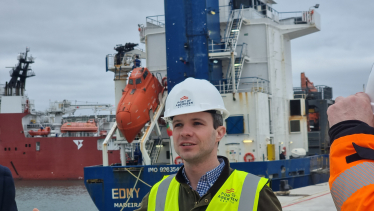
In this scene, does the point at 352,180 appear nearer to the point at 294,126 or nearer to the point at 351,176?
the point at 351,176

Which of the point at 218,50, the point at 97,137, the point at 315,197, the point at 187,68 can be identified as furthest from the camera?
the point at 97,137

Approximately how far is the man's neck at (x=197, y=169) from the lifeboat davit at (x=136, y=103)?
467 inches

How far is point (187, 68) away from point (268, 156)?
4.06 meters

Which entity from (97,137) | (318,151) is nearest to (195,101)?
(318,151)

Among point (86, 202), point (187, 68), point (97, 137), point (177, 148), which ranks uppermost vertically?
point (187, 68)

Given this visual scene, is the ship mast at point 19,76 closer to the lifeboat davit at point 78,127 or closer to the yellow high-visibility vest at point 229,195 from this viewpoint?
the lifeboat davit at point 78,127

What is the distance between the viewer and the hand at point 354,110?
1438 mm

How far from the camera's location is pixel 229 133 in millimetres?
14445

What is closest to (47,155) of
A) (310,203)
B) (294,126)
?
(294,126)

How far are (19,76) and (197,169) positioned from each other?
4230 cm

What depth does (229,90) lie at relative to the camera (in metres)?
14.9

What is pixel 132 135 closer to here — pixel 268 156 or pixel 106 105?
pixel 268 156

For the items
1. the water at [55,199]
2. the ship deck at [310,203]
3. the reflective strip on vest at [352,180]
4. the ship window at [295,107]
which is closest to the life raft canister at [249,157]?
the ship deck at [310,203]

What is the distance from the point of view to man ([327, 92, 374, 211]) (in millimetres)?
1278
